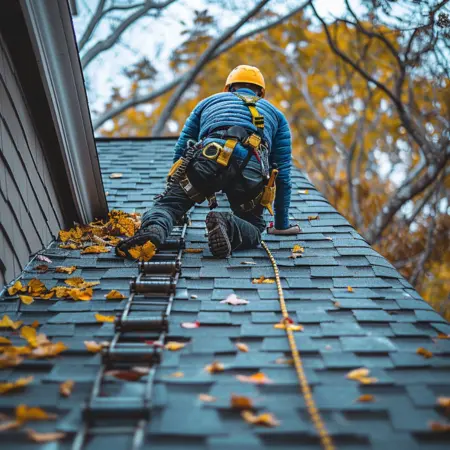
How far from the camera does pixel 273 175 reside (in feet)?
13.0

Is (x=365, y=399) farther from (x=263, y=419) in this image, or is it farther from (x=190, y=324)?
(x=190, y=324)

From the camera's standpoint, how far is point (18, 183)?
3430 mm

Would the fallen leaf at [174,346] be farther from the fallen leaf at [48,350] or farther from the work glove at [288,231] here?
the work glove at [288,231]

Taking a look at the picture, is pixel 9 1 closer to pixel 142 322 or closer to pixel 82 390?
pixel 142 322

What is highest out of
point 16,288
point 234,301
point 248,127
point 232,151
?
point 248,127

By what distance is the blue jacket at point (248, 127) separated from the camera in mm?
4059

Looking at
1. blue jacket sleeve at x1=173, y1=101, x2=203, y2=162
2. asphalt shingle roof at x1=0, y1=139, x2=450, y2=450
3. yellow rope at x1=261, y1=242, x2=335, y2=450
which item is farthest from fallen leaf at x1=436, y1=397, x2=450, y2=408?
blue jacket sleeve at x1=173, y1=101, x2=203, y2=162

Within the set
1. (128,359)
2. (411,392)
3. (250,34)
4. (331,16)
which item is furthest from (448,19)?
(250,34)

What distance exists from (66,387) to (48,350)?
1.10ft

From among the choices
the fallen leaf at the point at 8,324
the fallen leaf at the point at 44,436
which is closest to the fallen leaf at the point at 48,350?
the fallen leaf at the point at 8,324

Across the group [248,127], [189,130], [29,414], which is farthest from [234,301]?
[189,130]

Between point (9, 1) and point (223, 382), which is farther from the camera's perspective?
point (9, 1)

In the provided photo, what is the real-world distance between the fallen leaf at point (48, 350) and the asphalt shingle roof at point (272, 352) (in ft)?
0.13

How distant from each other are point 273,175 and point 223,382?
6.88 feet
